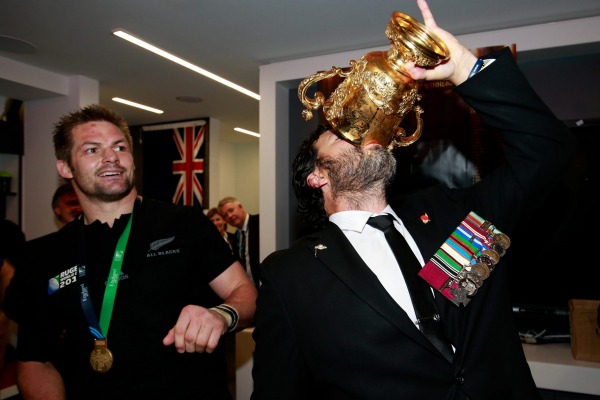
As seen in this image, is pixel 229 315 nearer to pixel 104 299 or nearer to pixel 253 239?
pixel 104 299

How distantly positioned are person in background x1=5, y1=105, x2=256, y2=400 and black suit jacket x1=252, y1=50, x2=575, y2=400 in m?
0.23

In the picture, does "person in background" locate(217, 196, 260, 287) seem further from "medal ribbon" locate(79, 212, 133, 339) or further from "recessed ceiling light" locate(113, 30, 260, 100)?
"medal ribbon" locate(79, 212, 133, 339)

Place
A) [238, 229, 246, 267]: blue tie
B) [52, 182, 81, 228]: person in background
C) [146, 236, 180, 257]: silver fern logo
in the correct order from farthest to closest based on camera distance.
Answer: [238, 229, 246, 267]: blue tie
[52, 182, 81, 228]: person in background
[146, 236, 180, 257]: silver fern logo

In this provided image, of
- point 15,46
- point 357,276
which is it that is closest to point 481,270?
point 357,276

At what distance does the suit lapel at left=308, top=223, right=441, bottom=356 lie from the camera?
1.12 m

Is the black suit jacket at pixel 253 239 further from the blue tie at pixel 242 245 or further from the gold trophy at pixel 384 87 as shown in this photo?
the gold trophy at pixel 384 87

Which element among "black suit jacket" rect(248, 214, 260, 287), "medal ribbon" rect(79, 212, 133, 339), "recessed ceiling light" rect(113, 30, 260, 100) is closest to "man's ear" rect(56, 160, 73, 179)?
"medal ribbon" rect(79, 212, 133, 339)

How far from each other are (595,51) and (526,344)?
257cm

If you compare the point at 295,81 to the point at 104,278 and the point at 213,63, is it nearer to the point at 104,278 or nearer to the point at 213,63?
the point at 213,63

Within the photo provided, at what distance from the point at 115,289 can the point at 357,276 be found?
0.91 m

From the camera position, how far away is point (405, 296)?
47.7 inches

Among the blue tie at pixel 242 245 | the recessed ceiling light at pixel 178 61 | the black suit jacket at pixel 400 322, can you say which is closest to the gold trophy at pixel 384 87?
the black suit jacket at pixel 400 322

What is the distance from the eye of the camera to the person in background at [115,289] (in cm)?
144

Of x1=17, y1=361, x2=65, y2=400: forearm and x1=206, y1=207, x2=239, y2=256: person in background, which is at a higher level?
x1=206, y1=207, x2=239, y2=256: person in background
